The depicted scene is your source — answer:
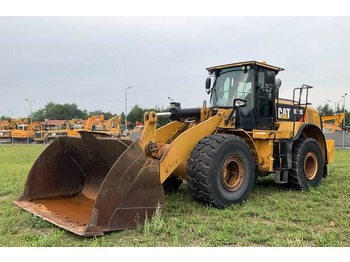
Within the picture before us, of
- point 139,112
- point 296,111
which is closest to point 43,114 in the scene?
point 139,112

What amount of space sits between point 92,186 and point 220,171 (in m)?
2.26

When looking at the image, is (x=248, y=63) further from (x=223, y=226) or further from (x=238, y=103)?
(x=223, y=226)

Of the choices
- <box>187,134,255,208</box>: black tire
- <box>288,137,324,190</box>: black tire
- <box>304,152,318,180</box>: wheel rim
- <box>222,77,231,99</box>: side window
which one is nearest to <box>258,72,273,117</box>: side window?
<box>222,77,231,99</box>: side window

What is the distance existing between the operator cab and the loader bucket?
8.98 feet

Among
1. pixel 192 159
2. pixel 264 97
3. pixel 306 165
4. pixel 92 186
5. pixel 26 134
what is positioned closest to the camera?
pixel 192 159

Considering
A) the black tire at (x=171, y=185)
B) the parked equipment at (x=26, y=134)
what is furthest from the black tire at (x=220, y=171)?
the parked equipment at (x=26, y=134)

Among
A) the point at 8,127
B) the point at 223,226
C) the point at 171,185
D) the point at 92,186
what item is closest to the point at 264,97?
the point at 171,185

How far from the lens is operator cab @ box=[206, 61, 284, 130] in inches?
275

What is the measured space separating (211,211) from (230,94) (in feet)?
9.08

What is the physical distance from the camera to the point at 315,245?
388 cm

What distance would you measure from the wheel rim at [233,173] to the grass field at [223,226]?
0.39m

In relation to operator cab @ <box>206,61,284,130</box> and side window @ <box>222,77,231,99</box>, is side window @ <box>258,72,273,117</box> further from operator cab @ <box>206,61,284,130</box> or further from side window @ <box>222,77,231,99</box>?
side window @ <box>222,77,231,99</box>

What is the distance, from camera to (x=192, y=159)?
17.5 feet

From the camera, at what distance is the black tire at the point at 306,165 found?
7188 mm
